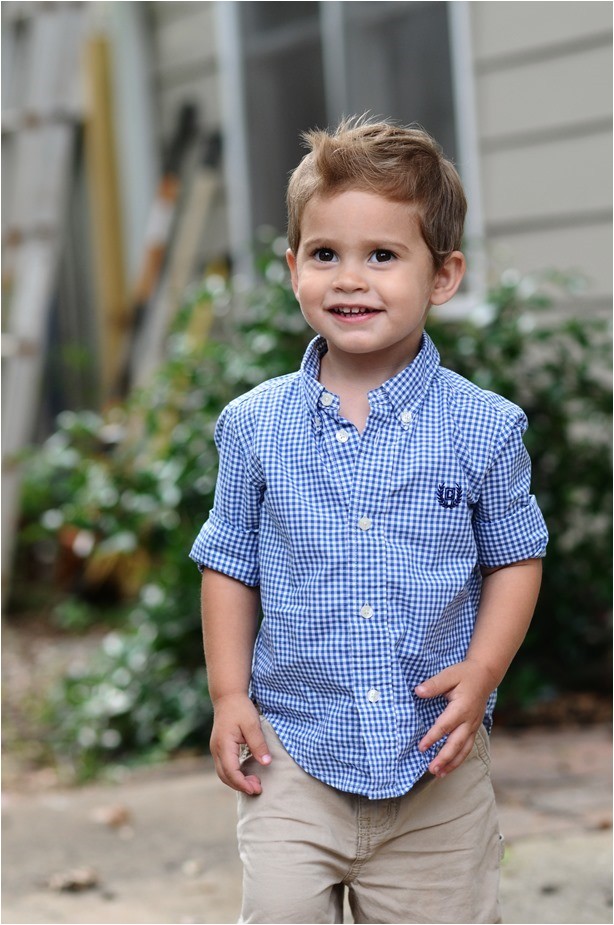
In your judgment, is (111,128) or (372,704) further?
(111,128)

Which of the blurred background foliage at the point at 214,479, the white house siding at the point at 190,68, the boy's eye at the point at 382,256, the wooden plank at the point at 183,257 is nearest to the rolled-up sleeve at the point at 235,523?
the boy's eye at the point at 382,256

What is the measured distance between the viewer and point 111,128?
8.45 meters

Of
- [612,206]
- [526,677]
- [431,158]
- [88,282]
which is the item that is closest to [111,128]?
[88,282]

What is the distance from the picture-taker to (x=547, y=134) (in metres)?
5.23

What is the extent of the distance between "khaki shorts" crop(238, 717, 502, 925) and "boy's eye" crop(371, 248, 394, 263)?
0.74 m

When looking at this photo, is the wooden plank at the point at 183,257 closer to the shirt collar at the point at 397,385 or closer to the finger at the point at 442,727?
the shirt collar at the point at 397,385

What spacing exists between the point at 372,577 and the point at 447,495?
17cm

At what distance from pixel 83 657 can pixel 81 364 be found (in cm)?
267

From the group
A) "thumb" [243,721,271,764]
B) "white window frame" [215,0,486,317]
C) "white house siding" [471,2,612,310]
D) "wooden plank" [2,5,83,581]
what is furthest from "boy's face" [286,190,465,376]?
"wooden plank" [2,5,83,581]

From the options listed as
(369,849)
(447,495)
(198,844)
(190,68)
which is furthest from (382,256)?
(190,68)

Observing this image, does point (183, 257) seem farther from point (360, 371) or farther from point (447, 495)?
point (447, 495)

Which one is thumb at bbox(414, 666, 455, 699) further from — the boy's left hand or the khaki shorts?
the khaki shorts

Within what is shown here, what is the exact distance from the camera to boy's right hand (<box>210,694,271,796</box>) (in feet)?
6.58

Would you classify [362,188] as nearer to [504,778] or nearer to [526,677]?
[504,778]
